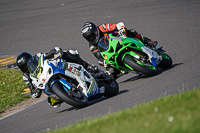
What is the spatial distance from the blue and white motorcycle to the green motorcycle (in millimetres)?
1035

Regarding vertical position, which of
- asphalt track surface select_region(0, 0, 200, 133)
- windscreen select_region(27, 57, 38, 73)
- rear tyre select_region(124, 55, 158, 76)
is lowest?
asphalt track surface select_region(0, 0, 200, 133)

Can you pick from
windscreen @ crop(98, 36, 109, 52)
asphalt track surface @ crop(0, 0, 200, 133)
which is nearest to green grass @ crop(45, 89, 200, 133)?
asphalt track surface @ crop(0, 0, 200, 133)

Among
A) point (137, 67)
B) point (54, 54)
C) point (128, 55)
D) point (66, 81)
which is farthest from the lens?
point (128, 55)

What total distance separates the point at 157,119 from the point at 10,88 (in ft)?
29.3

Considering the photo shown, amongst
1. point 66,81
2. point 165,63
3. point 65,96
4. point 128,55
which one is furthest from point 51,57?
point 165,63

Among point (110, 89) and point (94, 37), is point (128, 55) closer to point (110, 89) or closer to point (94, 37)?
point (110, 89)

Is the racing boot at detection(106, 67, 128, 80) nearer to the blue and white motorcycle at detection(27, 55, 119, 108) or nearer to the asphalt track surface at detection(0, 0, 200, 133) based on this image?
the asphalt track surface at detection(0, 0, 200, 133)

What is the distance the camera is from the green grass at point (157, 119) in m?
4.10

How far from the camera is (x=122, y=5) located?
2073 cm

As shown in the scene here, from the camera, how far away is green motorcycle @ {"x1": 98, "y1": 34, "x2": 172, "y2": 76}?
8.98m

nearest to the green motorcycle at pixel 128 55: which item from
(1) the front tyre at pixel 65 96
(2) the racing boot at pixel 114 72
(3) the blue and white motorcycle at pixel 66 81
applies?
(2) the racing boot at pixel 114 72

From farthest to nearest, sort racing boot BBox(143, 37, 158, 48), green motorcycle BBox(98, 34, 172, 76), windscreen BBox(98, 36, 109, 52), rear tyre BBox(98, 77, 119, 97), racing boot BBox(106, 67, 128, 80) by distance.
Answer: racing boot BBox(143, 37, 158, 48)
racing boot BBox(106, 67, 128, 80)
windscreen BBox(98, 36, 109, 52)
green motorcycle BBox(98, 34, 172, 76)
rear tyre BBox(98, 77, 119, 97)

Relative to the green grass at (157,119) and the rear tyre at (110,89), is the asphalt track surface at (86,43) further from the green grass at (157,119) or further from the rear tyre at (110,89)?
the green grass at (157,119)

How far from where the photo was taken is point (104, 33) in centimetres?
1029
